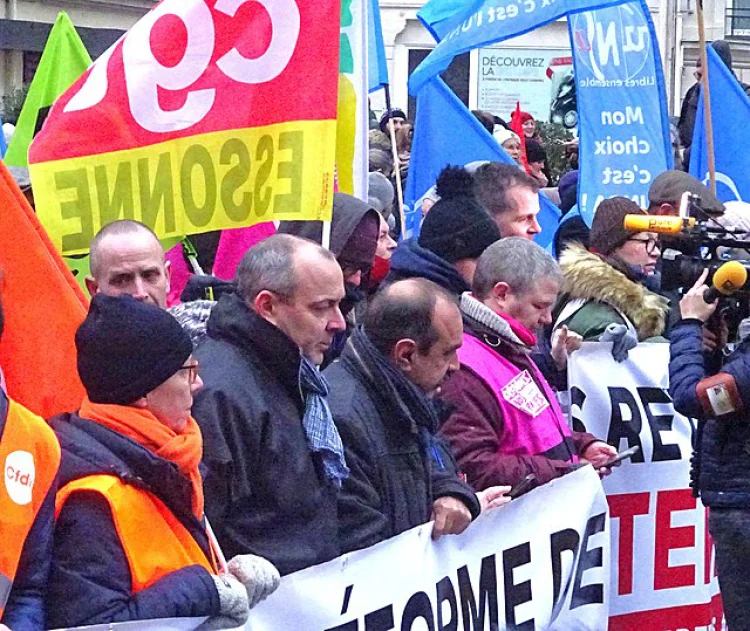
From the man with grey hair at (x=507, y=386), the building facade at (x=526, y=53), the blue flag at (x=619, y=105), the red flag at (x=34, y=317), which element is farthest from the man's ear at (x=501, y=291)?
the building facade at (x=526, y=53)

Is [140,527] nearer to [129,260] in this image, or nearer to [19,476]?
[19,476]

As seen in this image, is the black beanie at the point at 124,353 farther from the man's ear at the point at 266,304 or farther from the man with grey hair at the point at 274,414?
the man's ear at the point at 266,304

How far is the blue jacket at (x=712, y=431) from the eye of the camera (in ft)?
16.8

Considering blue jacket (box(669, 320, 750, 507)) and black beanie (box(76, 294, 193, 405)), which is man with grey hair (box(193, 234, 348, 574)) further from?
blue jacket (box(669, 320, 750, 507))

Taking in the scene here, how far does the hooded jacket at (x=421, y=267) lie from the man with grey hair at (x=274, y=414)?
1099mm

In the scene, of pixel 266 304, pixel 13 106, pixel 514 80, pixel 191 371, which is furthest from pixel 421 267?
pixel 514 80

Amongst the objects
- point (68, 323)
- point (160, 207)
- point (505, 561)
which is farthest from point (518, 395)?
point (68, 323)

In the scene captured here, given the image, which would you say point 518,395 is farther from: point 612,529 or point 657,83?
point 657,83

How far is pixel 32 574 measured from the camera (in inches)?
122

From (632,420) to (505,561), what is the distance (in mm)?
1560

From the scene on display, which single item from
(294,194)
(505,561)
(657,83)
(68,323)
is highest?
(657,83)

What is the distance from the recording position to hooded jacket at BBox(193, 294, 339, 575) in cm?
393

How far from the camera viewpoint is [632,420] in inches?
243

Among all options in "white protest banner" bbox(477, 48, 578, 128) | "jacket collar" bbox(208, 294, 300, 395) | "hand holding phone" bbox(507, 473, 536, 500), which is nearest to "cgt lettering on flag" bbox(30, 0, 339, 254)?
"jacket collar" bbox(208, 294, 300, 395)
